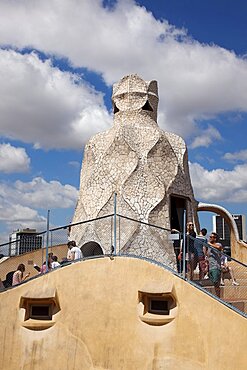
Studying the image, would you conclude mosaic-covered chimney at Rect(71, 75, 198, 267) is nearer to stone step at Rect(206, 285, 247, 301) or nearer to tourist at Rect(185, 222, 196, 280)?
stone step at Rect(206, 285, 247, 301)

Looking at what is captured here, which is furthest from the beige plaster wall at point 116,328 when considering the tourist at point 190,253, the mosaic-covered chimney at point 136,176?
the mosaic-covered chimney at point 136,176

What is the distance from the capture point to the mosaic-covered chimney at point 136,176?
1428 centimetres

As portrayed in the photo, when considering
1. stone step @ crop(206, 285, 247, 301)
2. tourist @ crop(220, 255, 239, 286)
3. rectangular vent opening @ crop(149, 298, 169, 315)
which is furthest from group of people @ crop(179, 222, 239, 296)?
rectangular vent opening @ crop(149, 298, 169, 315)

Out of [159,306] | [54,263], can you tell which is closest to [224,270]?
[159,306]

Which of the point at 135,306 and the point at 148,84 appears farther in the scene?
the point at 148,84

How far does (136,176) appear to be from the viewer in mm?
15227

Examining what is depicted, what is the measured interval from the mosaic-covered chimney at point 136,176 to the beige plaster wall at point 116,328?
407 centimetres

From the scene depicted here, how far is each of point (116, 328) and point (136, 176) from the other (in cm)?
697

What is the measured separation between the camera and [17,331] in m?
9.86

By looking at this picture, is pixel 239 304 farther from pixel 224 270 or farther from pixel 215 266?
pixel 224 270

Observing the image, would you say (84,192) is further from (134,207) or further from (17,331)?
(17,331)

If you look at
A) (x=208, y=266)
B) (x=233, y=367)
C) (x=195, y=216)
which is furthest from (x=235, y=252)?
(x=233, y=367)

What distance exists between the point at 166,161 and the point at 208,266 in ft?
24.5

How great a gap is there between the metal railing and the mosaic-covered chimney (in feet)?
0.16
